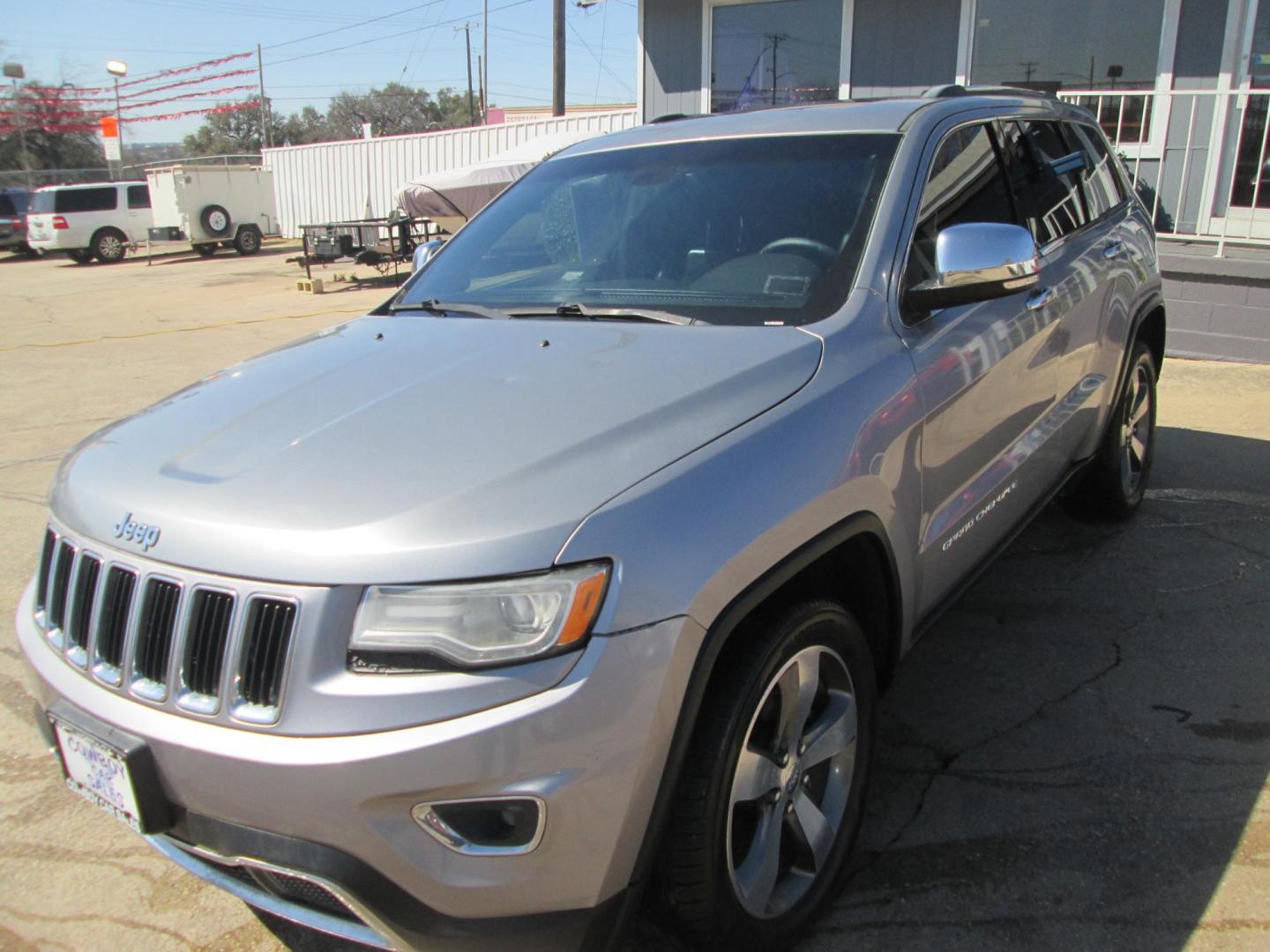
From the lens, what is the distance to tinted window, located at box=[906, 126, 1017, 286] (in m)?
2.95

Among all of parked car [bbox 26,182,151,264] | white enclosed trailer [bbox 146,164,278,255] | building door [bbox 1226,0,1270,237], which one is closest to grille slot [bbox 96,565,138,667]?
building door [bbox 1226,0,1270,237]

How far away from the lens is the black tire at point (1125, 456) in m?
4.52

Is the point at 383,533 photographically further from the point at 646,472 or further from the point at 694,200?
the point at 694,200

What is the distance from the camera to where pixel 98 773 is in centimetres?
202

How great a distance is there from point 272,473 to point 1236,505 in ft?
15.8

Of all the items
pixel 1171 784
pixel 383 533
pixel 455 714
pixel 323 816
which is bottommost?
pixel 1171 784

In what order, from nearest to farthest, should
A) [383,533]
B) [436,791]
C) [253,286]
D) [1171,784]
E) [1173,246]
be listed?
1. [436,791]
2. [383,533]
3. [1171,784]
4. [1173,246]
5. [253,286]

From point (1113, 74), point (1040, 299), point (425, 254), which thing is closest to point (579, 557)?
point (1040, 299)

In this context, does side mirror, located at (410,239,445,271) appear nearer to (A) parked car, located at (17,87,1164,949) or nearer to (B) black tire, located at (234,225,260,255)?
(A) parked car, located at (17,87,1164,949)

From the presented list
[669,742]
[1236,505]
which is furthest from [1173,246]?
[669,742]

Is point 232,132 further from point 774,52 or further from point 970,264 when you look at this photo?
point 970,264

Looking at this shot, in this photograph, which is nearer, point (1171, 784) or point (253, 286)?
point (1171, 784)

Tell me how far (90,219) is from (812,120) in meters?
29.2

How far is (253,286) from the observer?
794 inches
